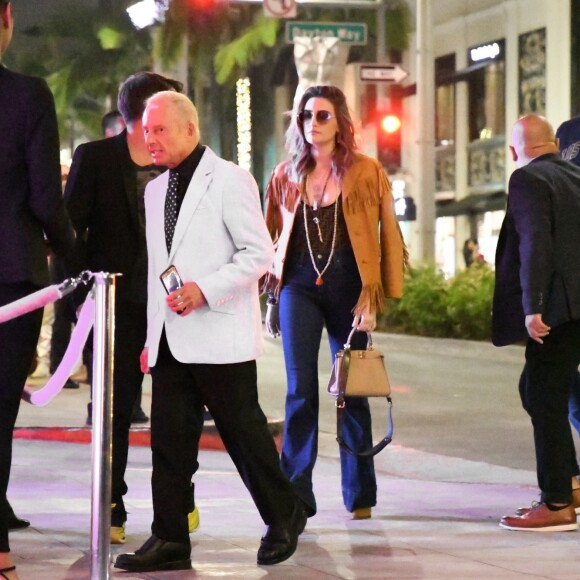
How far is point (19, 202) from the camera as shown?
5160 millimetres

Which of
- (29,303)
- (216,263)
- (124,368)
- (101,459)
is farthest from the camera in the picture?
(124,368)

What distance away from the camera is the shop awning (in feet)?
128

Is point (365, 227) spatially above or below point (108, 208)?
below

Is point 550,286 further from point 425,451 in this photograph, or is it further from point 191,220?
point 425,451

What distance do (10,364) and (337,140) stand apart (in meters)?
2.43

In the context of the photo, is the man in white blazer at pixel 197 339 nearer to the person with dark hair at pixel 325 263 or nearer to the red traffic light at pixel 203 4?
the person with dark hair at pixel 325 263

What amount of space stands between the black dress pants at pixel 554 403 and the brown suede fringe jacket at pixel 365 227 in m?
0.76

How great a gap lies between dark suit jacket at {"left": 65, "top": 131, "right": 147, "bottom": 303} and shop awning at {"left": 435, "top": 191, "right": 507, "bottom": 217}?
3203 centimetres

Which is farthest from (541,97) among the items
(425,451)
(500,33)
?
(425,451)

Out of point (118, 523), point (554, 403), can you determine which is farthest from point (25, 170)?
point (554, 403)

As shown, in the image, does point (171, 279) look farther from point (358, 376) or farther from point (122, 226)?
point (358, 376)

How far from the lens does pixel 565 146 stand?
7719 millimetres

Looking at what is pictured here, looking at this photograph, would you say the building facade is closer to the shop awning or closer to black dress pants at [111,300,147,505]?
the shop awning

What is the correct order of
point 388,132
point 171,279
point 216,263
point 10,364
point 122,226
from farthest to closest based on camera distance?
point 388,132 < point 122,226 < point 216,263 < point 171,279 < point 10,364
